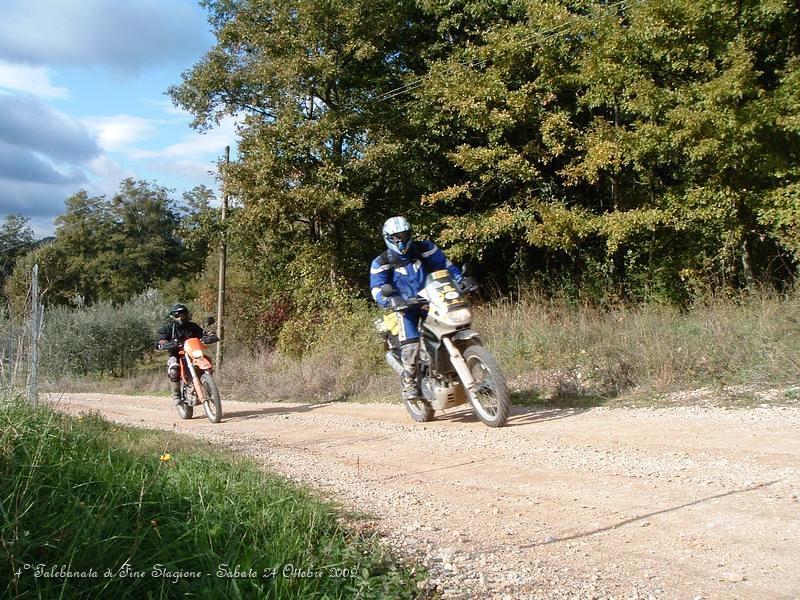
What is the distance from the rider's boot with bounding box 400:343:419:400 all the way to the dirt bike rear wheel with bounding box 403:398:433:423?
0.15 meters

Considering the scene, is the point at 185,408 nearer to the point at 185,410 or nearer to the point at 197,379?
the point at 185,410

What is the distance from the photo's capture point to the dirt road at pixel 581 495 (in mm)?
3266

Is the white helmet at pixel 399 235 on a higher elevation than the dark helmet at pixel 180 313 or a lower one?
higher

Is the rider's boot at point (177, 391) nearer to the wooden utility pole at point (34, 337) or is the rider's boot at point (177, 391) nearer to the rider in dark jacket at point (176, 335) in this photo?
the rider in dark jacket at point (176, 335)

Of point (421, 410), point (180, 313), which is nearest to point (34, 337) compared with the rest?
point (421, 410)

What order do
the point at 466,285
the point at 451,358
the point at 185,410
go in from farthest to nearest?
Answer: the point at 185,410, the point at 466,285, the point at 451,358

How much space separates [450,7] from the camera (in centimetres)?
2041

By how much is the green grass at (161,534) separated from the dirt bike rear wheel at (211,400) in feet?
17.1

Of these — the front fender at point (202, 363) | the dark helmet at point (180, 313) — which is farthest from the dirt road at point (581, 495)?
the dark helmet at point (180, 313)

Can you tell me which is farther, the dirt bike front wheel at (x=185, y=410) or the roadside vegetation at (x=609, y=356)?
the dirt bike front wheel at (x=185, y=410)

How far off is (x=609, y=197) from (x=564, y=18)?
15.1ft

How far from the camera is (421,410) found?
8133 millimetres

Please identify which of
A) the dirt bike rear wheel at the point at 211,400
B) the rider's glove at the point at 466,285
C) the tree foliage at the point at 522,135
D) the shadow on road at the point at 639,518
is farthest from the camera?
the tree foliage at the point at 522,135

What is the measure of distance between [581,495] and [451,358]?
2.96 meters
